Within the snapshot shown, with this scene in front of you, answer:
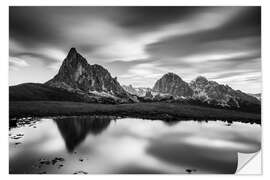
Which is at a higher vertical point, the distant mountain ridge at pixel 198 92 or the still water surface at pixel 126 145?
the distant mountain ridge at pixel 198 92

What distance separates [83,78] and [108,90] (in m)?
0.68

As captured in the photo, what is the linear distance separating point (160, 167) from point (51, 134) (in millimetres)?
2414

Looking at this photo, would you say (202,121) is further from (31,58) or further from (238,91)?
(31,58)

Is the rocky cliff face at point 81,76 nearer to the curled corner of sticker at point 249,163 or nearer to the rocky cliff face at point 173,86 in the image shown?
the rocky cliff face at point 173,86

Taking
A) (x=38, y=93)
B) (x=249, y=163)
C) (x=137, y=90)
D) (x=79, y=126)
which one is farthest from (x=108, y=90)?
(x=249, y=163)

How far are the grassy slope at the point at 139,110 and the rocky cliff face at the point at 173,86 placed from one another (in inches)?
12.4

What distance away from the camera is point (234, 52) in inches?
196

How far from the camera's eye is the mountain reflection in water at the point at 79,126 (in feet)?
16.2

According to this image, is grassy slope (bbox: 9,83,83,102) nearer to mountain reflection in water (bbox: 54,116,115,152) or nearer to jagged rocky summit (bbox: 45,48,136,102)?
jagged rocky summit (bbox: 45,48,136,102)

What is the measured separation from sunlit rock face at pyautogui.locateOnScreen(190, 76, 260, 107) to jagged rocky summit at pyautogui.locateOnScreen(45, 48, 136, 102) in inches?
61.0

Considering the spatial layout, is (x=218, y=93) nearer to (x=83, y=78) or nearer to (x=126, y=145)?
(x=126, y=145)

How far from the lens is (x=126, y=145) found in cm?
491
